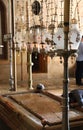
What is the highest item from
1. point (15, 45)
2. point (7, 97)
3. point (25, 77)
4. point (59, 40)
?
point (59, 40)

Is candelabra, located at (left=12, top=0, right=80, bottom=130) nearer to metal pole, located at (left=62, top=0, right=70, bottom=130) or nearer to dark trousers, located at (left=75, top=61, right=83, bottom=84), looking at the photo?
metal pole, located at (left=62, top=0, right=70, bottom=130)

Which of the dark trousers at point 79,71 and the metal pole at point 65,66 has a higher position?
the metal pole at point 65,66

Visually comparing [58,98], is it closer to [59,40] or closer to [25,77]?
[59,40]

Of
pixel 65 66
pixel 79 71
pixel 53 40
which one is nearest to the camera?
pixel 65 66

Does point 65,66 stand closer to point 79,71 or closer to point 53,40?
point 53,40

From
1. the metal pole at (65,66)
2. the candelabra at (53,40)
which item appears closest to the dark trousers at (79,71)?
the candelabra at (53,40)

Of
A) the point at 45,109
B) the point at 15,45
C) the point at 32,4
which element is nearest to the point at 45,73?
the point at 32,4

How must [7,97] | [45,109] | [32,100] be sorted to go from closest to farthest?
[45,109] → [32,100] → [7,97]

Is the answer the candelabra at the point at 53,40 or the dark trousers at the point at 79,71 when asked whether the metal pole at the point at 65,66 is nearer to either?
the candelabra at the point at 53,40

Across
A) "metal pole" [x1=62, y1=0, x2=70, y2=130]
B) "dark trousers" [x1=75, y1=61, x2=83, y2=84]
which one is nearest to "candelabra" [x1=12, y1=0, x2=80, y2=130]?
"metal pole" [x1=62, y1=0, x2=70, y2=130]

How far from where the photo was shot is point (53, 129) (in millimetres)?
2170

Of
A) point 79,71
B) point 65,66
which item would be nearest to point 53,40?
point 65,66

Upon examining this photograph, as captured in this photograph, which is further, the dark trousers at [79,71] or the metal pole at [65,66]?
the dark trousers at [79,71]

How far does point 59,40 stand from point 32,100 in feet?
3.23
